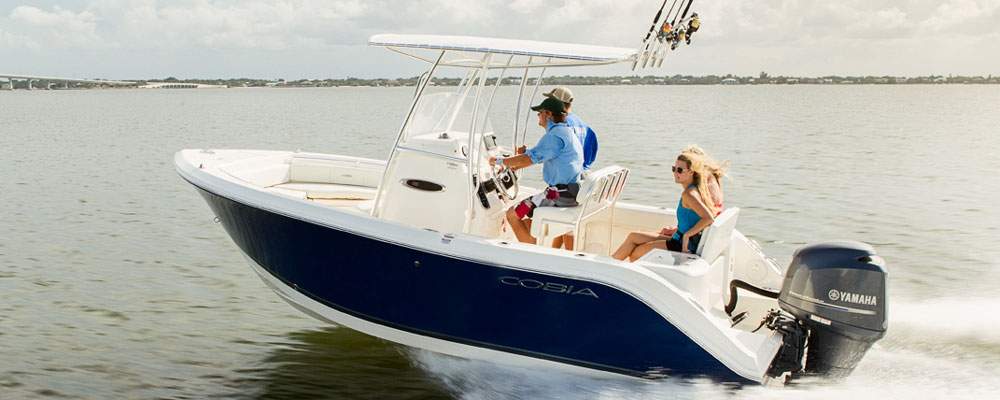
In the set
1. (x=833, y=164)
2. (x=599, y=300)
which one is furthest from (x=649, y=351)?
(x=833, y=164)

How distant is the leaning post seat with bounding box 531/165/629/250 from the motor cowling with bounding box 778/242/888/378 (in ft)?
3.64

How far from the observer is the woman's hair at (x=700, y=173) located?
4699mm

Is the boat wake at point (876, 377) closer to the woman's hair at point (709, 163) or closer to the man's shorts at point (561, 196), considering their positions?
the man's shorts at point (561, 196)

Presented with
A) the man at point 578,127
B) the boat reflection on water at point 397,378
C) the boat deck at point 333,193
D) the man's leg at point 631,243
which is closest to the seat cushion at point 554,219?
the man's leg at point 631,243

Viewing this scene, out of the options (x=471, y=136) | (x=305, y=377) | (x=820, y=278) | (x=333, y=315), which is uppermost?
(x=471, y=136)

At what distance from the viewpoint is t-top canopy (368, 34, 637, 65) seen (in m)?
4.77

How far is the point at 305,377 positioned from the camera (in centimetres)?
593

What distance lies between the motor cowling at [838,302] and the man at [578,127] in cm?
138

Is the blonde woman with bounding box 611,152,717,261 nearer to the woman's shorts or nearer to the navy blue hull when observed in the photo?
the woman's shorts

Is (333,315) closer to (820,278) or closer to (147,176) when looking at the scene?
(820,278)

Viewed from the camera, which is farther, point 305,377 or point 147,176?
point 147,176

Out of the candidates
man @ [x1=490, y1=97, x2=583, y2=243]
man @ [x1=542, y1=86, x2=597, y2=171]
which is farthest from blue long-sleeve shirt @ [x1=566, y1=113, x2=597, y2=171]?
man @ [x1=490, y1=97, x2=583, y2=243]

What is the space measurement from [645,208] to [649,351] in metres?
1.50

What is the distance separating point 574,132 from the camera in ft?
17.0
